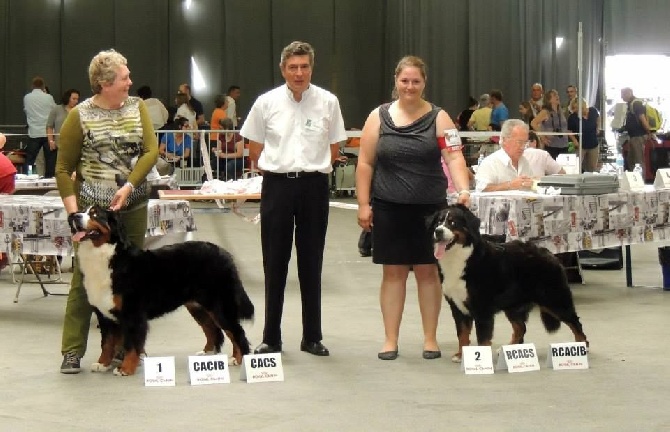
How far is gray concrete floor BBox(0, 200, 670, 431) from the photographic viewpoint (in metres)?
4.38

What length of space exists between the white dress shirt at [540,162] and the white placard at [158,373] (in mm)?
3780

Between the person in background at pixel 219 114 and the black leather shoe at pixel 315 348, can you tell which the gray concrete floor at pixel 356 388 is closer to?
the black leather shoe at pixel 315 348

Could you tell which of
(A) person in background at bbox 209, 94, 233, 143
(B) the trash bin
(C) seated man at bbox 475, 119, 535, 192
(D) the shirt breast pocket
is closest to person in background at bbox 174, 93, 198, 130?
(A) person in background at bbox 209, 94, 233, 143

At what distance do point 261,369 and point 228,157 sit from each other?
1028 centimetres

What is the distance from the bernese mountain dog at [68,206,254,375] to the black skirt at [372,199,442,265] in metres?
0.75

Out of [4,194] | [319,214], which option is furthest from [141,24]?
[319,214]

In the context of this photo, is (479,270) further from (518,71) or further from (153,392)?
(518,71)

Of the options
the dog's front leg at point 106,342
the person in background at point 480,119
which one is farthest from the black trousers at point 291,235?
the person in background at point 480,119

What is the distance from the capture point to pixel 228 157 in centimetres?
1522

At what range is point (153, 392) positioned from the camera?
4871 mm

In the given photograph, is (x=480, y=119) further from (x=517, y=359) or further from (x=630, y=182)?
(x=517, y=359)

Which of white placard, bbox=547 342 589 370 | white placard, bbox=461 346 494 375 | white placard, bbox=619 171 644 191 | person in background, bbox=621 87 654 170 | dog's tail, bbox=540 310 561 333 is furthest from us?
person in background, bbox=621 87 654 170

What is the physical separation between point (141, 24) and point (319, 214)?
17.1 metres

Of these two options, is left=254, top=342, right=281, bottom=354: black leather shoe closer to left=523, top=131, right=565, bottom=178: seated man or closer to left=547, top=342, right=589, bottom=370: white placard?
left=547, top=342, right=589, bottom=370: white placard
